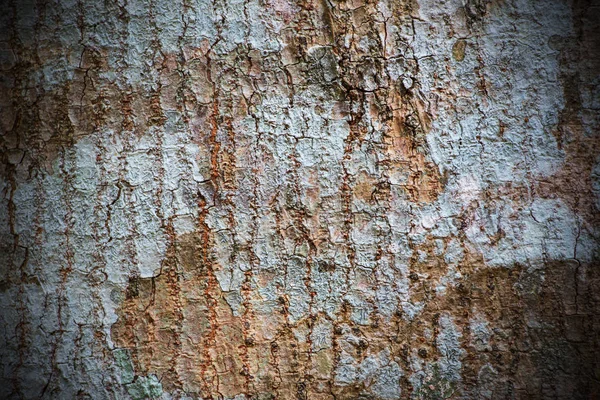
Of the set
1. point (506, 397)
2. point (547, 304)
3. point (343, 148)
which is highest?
point (343, 148)

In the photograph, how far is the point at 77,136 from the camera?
1.09 meters

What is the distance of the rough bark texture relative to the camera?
3.45 feet

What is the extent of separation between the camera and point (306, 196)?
3.51 ft

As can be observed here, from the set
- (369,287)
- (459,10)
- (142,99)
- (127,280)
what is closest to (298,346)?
(369,287)

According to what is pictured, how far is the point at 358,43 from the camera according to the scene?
1.06 m

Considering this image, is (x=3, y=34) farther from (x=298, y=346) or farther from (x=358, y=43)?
(x=298, y=346)

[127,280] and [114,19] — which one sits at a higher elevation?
[114,19]

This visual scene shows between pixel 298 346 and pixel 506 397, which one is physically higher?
pixel 298 346

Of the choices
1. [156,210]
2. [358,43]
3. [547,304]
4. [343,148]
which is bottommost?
[547,304]

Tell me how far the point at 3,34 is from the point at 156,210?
650 mm

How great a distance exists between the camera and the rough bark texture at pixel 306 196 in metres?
1.05

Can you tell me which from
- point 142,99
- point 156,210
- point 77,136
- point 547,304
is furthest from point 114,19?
point 547,304

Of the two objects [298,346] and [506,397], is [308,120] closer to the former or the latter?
[298,346]

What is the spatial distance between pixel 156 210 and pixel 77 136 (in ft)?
1.01
